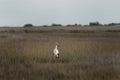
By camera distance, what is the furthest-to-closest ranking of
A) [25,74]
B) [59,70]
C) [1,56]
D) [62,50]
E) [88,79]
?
1. [62,50]
2. [1,56]
3. [59,70]
4. [25,74]
5. [88,79]

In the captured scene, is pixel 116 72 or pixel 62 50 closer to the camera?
pixel 116 72

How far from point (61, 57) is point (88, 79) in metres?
7.67

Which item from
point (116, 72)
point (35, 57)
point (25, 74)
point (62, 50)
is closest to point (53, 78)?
point (25, 74)

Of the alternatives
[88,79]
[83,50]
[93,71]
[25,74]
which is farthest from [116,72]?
[83,50]

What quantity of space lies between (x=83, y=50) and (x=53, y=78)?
1046 centimetres

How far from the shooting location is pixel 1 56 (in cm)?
1900

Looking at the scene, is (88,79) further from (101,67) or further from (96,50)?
(96,50)

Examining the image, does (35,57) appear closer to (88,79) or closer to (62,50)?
(62,50)

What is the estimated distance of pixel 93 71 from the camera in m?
13.4

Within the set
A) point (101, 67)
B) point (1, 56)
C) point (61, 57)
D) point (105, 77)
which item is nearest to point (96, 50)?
point (61, 57)

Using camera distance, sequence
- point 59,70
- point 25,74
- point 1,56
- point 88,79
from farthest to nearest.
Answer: point 1,56 < point 59,70 < point 25,74 < point 88,79

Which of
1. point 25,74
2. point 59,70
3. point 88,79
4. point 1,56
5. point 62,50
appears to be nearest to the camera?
point 88,79

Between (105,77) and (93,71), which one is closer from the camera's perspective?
(105,77)

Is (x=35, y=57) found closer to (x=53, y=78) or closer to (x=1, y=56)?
(x=1, y=56)
